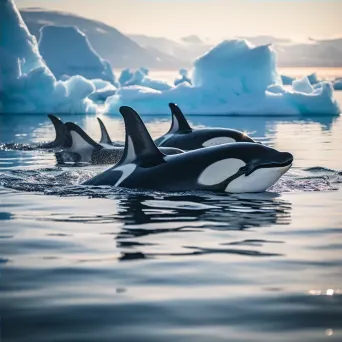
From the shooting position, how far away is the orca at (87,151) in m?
16.0

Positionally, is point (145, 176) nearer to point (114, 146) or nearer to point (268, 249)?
point (268, 249)

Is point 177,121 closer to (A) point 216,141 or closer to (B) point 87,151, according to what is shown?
(A) point 216,141

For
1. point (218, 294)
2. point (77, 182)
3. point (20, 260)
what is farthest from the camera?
point (77, 182)

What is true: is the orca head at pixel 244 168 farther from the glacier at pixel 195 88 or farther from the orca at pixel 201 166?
the glacier at pixel 195 88

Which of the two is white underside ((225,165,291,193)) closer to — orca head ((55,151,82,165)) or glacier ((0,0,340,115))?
orca head ((55,151,82,165))

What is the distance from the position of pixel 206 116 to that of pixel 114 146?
34.6 m

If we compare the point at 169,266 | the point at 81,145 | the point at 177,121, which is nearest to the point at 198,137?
the point at 177,121

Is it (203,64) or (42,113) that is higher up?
(203,64)

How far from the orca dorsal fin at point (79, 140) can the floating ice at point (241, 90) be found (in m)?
31.4

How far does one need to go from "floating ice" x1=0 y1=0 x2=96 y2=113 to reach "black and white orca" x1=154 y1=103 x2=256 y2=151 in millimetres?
32841

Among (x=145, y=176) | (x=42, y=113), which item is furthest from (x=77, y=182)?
(x=42, y=113)

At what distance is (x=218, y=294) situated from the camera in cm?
479

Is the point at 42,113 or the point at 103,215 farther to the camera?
the point at 42,113

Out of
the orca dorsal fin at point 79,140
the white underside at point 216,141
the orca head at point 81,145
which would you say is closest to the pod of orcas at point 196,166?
the white underside at point 216,141
